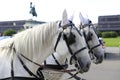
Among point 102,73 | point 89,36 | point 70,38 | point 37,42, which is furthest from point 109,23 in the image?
point 37,42

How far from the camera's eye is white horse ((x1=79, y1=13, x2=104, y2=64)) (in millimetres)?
6836

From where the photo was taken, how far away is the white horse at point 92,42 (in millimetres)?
6836

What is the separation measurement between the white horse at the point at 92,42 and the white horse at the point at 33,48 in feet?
7.41

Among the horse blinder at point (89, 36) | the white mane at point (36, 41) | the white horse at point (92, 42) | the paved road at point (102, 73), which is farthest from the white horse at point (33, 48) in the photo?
the paved road at point (102, 73)

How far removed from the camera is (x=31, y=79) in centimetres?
431

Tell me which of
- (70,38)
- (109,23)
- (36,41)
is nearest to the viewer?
(36,41)

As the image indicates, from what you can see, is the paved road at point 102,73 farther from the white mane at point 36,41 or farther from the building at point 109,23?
the building at point 109,23

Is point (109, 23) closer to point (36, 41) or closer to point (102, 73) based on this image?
point (102, 73)

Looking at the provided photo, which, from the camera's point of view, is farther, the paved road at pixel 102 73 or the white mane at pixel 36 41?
the paved road at pixel 102 73

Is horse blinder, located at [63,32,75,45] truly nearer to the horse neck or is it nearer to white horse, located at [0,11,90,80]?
white horse, located at [0,11,90,80]

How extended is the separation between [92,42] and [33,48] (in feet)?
9.13

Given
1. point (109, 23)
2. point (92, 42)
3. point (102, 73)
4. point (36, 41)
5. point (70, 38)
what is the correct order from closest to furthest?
point (36, 41) → point (70, 38) → point (92, 42) → point (102, 73) → point (109, 23)

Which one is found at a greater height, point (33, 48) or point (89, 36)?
point (33, 48)

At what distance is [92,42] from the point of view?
6910mm
